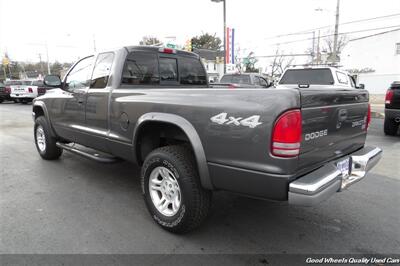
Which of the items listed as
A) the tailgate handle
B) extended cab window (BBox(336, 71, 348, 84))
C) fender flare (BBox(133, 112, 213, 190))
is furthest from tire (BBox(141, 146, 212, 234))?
extended cab window (BBox(336, 71, 348, 84))

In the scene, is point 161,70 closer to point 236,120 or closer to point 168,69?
point 168,69

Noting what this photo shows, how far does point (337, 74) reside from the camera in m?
9.76

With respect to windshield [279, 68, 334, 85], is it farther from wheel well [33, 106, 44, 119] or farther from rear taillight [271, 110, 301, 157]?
rear taillight [271, 110, 301, 157]

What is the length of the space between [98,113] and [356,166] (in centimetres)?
309

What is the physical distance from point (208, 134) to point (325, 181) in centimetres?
101

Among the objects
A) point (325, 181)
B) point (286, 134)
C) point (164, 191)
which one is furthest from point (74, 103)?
point (325, 181)

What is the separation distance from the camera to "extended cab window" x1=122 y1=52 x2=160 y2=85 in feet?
12.5

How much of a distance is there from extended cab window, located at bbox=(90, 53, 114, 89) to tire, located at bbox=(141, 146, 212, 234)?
56.7 inches

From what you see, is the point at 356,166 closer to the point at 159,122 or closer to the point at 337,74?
the point at 159,122

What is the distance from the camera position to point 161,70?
417cm

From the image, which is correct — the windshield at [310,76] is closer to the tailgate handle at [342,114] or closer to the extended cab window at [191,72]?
the extended cab window at [191,72]

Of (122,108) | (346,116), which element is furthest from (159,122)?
(346,116)

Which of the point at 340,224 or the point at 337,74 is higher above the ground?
the point at 337,74

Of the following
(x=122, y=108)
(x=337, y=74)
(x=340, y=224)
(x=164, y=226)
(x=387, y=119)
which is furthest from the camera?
(x=337, y=74)
